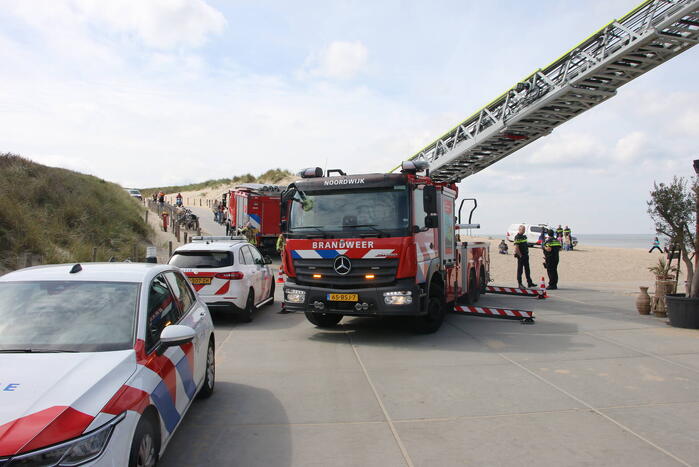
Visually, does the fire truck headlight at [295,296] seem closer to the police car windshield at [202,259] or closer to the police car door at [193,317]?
the police car windshield at [202,259]

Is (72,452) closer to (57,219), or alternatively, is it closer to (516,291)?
(516,291)

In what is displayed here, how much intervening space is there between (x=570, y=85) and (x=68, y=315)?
38.0 ft

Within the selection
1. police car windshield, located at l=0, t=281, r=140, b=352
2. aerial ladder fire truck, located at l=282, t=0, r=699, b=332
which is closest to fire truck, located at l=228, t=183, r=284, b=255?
aerial ladder fire truck, located at l=282, t=0, r=699, b=332

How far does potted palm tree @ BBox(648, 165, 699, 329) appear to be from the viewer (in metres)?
10.1

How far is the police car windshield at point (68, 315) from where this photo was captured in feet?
12.6


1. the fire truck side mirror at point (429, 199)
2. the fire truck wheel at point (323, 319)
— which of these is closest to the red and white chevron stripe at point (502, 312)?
the fire truck wheel at point (323, 319)

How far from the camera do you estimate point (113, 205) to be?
28203 millimetres

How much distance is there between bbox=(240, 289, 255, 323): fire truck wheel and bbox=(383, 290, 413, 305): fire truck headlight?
3331 mm

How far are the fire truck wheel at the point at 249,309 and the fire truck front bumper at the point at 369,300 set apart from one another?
212 cm

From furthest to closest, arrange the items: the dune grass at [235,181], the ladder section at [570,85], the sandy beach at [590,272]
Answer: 1. the dune grass at [235,181]
2. the sandy beach at [590,272]
3. the ladder section at [570,85]

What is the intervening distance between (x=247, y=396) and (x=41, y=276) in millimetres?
2504

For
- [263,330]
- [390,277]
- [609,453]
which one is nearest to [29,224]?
[263,330]

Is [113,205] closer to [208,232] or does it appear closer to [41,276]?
[208,232]

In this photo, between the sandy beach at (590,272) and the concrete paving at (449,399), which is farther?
the sandy beach at (590,272)
